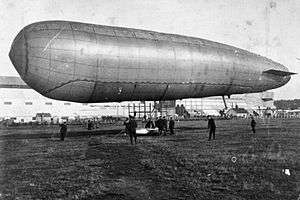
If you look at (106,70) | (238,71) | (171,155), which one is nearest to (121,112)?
(238,71)

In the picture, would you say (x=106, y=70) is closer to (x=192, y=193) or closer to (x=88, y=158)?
(x=88, y=158)

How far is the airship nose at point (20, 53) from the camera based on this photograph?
14.1 meters

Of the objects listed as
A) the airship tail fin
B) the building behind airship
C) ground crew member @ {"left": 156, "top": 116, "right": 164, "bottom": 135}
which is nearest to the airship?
ground crew member @ {"left": 156, "top": 116, "right": 164, "bottom": 135}

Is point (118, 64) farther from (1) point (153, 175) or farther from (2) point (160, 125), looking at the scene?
(1) point (153, 175)

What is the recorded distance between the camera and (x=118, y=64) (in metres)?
15.7

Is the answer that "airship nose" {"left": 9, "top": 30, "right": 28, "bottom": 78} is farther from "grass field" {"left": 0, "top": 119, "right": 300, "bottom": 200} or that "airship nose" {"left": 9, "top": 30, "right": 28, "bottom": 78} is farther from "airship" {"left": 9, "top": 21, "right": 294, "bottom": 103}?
"grass field" {"left": 0, "top": 119, "right": 300, "bottom": 200}

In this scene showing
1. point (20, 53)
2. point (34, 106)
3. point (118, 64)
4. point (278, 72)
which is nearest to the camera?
point (20, 53)

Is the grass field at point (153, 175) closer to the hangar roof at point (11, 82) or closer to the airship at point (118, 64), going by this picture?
the airship at point (118, 64)

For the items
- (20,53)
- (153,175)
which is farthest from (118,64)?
(153,175)

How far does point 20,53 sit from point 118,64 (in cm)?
423

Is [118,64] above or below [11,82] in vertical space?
below

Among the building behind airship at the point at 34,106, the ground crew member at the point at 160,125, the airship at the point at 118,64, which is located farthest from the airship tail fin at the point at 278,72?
the building behind airship at the point at 34,106

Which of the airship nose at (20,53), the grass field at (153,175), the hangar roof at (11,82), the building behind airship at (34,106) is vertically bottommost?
the grass field at (153,175)

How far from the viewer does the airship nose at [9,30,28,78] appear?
46.3ft
